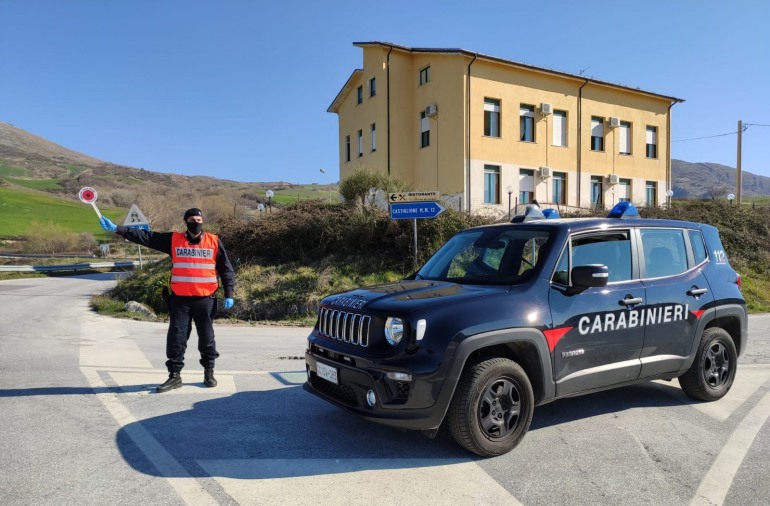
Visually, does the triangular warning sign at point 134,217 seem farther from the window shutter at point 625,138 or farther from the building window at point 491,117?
the window shutter at point 625,138

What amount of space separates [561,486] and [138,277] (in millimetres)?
14562

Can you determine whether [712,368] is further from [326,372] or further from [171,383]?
[171,383]

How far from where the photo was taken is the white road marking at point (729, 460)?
10.2 ft

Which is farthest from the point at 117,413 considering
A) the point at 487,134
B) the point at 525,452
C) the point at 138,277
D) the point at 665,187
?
the point at 665,187

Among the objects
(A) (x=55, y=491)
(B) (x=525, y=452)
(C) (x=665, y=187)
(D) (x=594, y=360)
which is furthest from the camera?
(C) (x=665, y=187)

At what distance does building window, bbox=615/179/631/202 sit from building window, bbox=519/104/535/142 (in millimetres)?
6478

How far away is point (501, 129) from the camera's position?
919 inches

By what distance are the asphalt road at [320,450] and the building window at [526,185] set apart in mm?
18991

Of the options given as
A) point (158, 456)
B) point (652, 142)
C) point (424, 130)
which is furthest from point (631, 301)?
point (652, 142)

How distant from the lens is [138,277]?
1498cm

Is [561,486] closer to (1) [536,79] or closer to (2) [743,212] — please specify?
(2) [743,212]

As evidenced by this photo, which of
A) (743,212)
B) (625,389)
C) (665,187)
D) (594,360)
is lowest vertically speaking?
(625,389)

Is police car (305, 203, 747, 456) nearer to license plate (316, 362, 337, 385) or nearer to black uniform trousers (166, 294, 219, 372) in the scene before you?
license plate (316, 362, 337, 385)

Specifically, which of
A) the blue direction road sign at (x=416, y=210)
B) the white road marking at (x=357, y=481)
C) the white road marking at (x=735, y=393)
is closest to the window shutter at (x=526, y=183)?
the blue direction road sign at (x=416, y=210)
